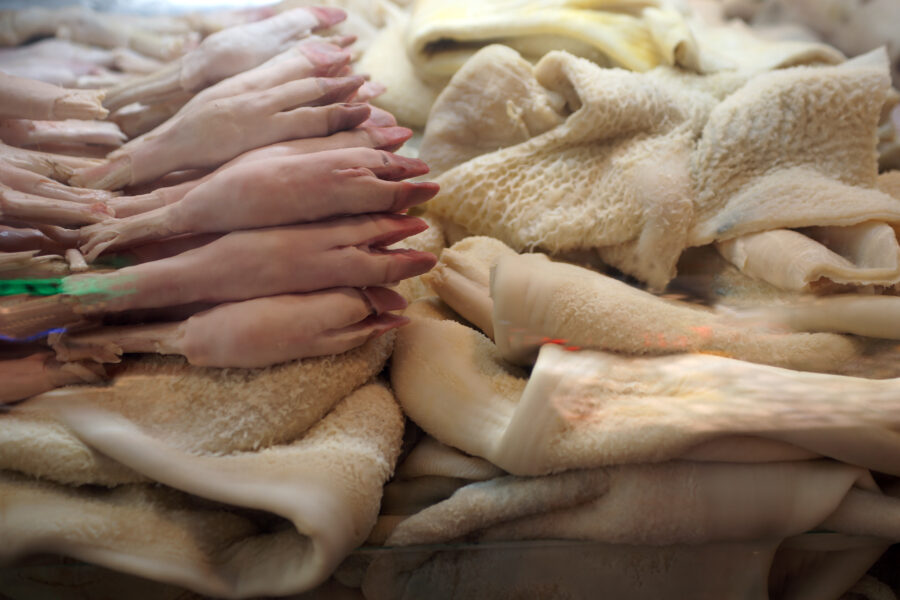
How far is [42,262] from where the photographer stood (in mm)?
462

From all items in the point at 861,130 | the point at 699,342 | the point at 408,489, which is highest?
the point at 861,130

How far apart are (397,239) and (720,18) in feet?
3.06

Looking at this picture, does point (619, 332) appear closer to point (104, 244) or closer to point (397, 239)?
point (397, 239)

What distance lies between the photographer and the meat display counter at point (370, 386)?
1.49 feet

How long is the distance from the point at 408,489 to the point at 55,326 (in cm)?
31

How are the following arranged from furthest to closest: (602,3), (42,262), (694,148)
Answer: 1. (602,3)
2. (694,148)
3. (42,262)

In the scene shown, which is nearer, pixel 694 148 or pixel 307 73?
pixel 307 73

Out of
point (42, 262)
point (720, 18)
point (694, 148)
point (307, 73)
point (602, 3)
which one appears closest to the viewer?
point (42, 262)

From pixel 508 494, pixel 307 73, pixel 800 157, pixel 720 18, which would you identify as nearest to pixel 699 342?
pixel 508 494

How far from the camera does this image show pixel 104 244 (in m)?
0.47

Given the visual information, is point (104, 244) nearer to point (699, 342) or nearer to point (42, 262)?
point (42, 262)

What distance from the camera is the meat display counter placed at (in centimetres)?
45

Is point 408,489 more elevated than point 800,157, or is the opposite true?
point 800,157

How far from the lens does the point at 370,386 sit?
56 centimetres
